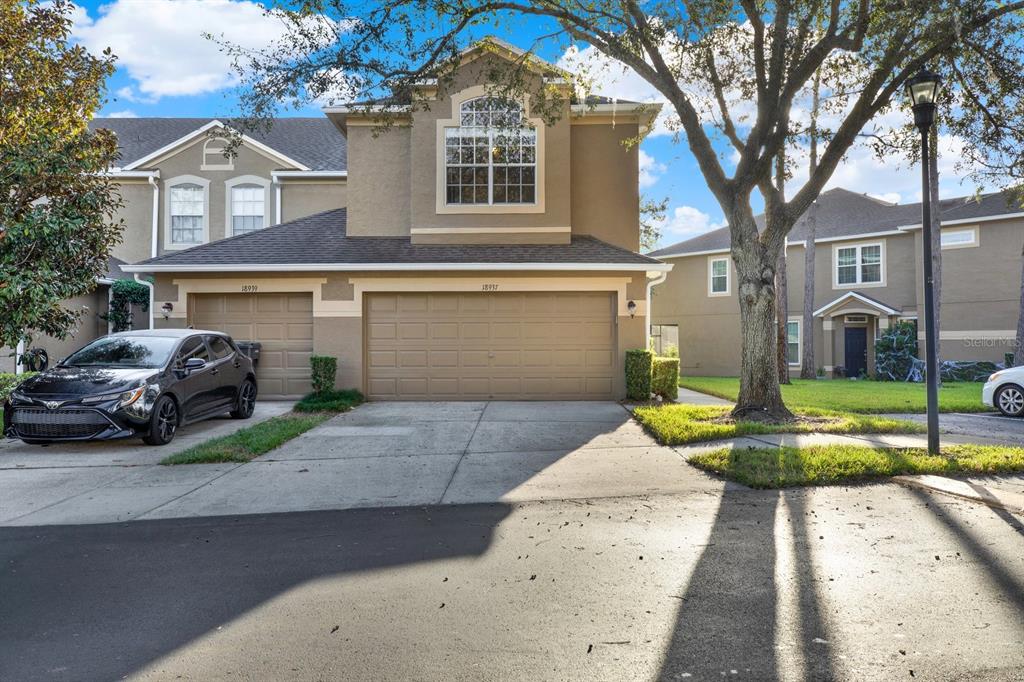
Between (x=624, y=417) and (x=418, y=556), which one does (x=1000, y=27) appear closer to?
(x=624, y=417)

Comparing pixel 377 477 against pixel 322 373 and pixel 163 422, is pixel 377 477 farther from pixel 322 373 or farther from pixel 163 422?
pixel 322 373

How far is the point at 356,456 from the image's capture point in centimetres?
834

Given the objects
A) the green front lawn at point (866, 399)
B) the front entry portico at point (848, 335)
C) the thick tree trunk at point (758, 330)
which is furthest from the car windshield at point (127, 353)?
the front entry portico at point (848, 335)

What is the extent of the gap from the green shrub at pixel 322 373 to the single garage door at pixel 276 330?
1034 mm

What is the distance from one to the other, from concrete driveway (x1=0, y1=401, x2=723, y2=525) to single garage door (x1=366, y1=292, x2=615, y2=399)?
13.2ft

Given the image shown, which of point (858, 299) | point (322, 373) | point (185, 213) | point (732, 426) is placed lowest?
point (732, 426)

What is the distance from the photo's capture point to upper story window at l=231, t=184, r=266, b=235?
2102 cm

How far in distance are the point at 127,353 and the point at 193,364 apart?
91 cm

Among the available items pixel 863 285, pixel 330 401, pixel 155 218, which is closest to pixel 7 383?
pixel 330 401

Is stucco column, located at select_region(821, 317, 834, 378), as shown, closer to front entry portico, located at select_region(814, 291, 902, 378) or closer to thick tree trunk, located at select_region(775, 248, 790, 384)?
front entry portico, located at select_region(814, 291, 902, 378)

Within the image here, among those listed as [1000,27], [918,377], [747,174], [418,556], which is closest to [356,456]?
[418,556]

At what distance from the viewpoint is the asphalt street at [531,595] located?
10.1 feet

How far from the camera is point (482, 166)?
15.3 meters

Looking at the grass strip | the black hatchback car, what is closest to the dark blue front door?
the grass strip
